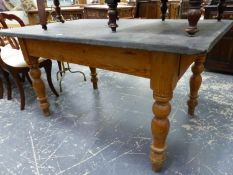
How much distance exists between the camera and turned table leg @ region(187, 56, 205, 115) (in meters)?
1.47

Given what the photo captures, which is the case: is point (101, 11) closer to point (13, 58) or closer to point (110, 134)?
point (13, 58)

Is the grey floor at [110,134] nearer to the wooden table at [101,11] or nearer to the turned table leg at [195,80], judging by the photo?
the turned table leg at [195,80]

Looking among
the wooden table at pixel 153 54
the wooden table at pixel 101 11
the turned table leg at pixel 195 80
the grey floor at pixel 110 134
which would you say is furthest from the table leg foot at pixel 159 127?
the wooden table at pixel 101 11

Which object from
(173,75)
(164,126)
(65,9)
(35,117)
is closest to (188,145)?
(164,126)

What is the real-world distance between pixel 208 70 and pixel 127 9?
2.19m

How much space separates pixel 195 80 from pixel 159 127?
0.67m

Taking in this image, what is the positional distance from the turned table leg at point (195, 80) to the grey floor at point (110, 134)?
119 millimetres

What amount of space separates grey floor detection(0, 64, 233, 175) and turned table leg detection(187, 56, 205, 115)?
12 cm

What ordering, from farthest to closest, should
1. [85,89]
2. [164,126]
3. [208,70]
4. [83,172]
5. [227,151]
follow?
[208,70]
[85,89]
[227,151]
[83,172]
[164,126]

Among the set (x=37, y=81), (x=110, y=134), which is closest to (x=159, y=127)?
(x=110, y=134)

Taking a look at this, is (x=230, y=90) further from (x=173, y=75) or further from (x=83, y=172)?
(x=83, y=172)

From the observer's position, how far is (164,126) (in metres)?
1.04

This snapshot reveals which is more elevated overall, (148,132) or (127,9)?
(127,9)

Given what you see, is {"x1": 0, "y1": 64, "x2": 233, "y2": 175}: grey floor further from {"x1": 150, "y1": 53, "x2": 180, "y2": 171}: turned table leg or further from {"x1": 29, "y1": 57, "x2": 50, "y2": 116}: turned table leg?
{"x1": 150, "y1": 53, "x2": 180, "y2": 171}: turned table leg
